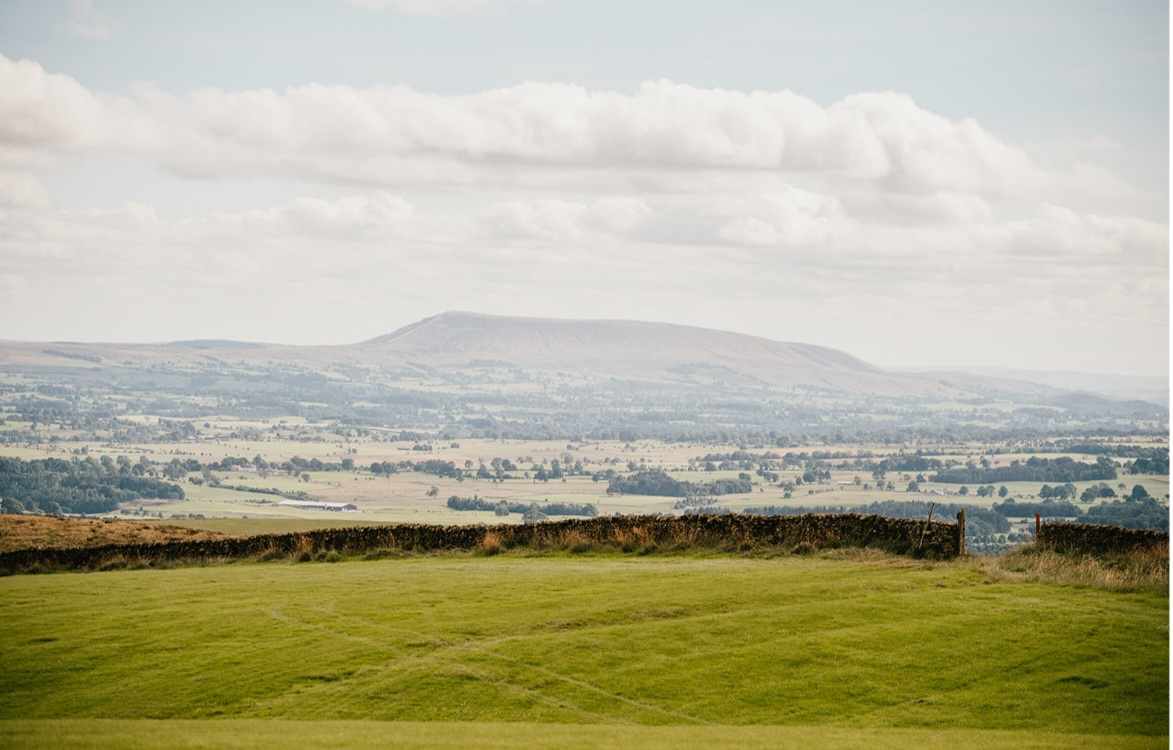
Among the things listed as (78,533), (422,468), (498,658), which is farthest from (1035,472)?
(498,658)

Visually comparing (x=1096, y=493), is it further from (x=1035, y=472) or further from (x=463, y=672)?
(x=463, y=672)

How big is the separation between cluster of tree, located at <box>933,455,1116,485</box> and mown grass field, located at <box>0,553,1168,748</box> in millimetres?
55710

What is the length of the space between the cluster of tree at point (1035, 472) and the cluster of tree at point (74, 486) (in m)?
59.4

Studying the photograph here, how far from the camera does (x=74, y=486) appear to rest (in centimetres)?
8381

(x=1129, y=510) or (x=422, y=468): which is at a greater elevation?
(x=1129, y=510)

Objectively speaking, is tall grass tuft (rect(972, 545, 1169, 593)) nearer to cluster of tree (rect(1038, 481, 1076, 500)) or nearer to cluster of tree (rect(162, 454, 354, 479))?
cluster of tree (rect(1038, 481, 1076, 500))

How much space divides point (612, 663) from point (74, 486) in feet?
251

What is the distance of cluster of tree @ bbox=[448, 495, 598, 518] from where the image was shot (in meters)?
82.9

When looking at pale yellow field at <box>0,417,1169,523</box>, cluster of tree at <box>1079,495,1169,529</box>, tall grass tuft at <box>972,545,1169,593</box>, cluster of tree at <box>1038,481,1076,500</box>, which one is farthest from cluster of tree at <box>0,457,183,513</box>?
tall grass tuft at <box>972,545,1169,593</box>

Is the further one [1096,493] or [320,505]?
[320,505]

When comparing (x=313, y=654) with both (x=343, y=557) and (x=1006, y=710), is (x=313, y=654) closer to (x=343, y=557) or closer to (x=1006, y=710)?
(x=1006, y=710)

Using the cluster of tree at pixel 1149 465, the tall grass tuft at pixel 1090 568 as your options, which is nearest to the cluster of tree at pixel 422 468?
the cluster of tree at pixel 1149 465

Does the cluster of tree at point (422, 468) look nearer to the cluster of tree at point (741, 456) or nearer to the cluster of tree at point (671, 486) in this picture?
the cluster of tree at point (671, 486)

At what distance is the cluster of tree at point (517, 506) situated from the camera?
82.9 metres
